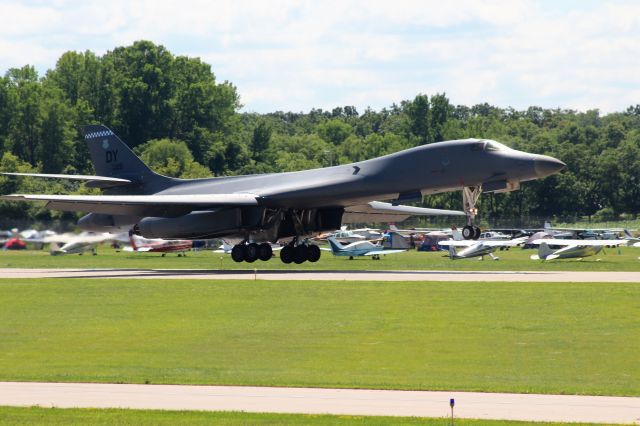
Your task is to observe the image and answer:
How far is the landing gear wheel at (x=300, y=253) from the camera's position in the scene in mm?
43500

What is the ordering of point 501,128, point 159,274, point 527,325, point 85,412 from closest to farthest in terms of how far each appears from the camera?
point 85,412 < point 527,325 < point 159,274 < point 501,128

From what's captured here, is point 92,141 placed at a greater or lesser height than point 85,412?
greater

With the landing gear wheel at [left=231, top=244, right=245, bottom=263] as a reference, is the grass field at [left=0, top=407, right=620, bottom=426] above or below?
below

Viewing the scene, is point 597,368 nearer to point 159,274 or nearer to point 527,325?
point 527,325

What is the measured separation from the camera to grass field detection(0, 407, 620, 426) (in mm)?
14414

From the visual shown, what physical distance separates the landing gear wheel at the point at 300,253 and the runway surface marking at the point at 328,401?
26.0 metres

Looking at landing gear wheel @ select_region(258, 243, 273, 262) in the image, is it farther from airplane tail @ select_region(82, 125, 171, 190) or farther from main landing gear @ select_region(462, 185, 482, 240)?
main landing gear @ select_region(462, 185, 482, 240)

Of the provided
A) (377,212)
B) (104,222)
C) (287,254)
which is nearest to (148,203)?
(104,222)

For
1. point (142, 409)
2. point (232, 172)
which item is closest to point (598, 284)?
point (142, 409)

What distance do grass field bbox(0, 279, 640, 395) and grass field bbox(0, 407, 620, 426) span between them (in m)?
2.86

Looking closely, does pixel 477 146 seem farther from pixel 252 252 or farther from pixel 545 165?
pixel 252 252

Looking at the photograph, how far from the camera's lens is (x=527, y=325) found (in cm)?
2483

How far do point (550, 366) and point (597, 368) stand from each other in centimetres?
82

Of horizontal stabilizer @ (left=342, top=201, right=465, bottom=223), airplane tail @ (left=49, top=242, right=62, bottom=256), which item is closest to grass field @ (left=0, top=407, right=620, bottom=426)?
horizontal stabilizer @ (left=342, top=201, right=465, bottom=223)
